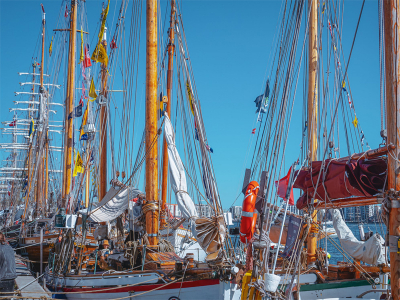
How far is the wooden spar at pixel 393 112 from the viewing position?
670 centimetres

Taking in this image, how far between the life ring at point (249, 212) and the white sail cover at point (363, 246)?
507cm

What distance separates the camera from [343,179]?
8.84 metres

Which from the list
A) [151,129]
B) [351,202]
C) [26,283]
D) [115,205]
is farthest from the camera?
[26,283]

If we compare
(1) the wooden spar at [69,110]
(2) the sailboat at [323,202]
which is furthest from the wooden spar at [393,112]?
(1) the wooden spar at [69,110]

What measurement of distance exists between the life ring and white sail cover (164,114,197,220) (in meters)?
2.87

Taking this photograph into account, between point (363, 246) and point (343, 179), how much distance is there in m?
5.73


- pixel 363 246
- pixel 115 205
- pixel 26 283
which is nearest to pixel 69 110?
pixel 26 283

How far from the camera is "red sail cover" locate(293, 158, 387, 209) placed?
820 cm

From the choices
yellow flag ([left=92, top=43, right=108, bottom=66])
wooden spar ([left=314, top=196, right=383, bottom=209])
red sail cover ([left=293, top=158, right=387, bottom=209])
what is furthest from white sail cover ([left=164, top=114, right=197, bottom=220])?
yellow flag ([left=92, top=43, right=108, bottom=66])

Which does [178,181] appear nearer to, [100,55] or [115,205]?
[115,205]

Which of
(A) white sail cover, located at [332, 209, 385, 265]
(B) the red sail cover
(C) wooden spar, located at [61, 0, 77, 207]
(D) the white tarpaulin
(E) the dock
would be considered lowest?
(E) the dock

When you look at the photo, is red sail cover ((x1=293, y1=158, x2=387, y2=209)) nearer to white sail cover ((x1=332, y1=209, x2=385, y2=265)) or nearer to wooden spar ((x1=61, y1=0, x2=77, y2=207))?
white sail cover ((x1=332, y1=209, x2=385, y2=265))

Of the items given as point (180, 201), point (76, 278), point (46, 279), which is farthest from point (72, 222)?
point (180, 201)

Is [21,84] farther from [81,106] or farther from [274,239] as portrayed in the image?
[274,239]
